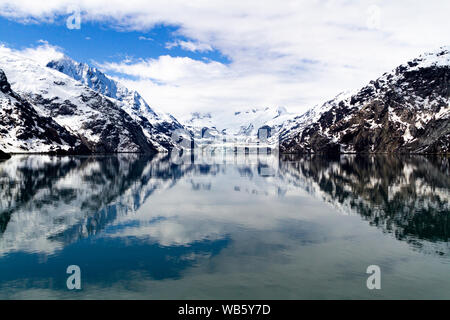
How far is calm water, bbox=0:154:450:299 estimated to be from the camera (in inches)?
1105

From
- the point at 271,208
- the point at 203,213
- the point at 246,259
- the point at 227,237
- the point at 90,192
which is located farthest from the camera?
the point at 90,192

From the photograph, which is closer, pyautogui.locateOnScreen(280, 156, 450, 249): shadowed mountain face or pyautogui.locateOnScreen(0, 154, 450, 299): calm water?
pyautogui.locateOnScreen(0, 154, 450, 299): calm water

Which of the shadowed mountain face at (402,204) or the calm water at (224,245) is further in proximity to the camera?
the shadowed mountain face at (402,204)

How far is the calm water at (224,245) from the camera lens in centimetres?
2808

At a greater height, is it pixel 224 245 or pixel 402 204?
pixel 402 204

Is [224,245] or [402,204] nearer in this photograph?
[224,245]

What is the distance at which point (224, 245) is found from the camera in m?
39.7

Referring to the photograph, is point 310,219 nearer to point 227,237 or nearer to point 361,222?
point 361,222

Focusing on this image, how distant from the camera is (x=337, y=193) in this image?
8056cm

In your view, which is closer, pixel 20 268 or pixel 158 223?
pixel 20 268

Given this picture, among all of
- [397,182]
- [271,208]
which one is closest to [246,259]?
[271,208]
